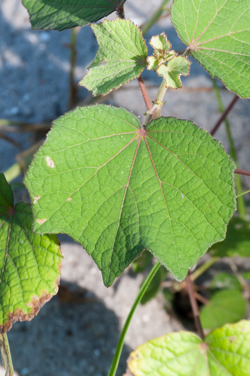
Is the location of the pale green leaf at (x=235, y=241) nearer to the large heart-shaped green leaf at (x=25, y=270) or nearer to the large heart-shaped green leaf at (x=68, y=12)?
the large heart-shaped green leaf at (x=25, y=270)

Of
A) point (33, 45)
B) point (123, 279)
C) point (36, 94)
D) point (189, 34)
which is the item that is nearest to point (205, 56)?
point (189, 34)

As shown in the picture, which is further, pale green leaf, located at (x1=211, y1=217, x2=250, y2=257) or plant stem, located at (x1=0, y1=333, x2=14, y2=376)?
pale green leaf, located at (x1=211, y1=217, x2=250, y2=257)

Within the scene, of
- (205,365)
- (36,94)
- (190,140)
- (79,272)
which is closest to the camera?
(190,140)

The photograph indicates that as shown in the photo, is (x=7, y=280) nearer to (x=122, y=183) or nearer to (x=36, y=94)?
(x=122, y=183)

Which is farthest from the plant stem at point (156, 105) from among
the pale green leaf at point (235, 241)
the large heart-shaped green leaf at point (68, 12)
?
the pale green leaf at point (235, 241)

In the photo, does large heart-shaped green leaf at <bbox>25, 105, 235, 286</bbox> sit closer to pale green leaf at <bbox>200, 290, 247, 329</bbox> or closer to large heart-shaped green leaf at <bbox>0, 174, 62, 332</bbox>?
large heart-shaped green leaf at <bbox>0, 174, 62, 332</bbox>

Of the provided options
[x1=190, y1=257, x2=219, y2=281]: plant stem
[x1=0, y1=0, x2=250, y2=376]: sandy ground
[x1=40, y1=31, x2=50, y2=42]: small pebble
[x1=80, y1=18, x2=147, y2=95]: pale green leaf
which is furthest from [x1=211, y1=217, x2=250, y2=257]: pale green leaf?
[x1=40, y1=31, x2=50, y2=42]: small pebble
